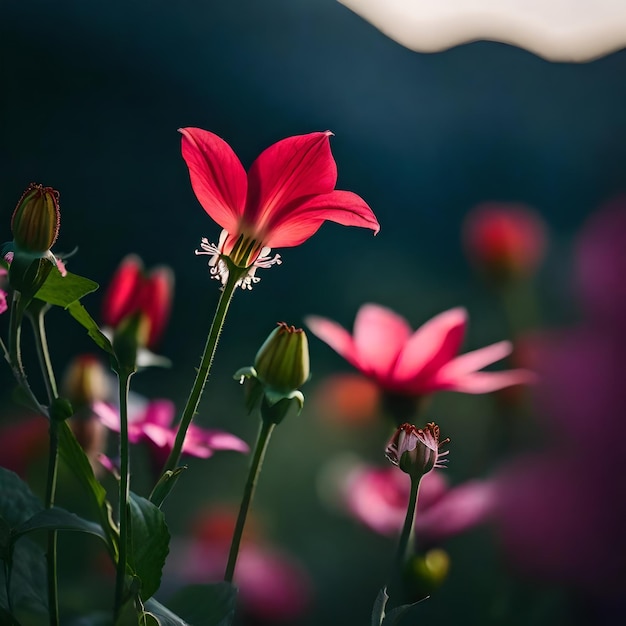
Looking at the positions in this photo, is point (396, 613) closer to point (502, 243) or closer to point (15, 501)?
point (15, 501)

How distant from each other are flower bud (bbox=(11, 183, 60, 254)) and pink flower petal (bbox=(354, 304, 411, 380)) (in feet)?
0.38

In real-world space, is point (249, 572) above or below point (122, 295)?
below

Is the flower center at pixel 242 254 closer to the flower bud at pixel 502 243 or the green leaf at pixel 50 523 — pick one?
the green leaf at pixel 50 523

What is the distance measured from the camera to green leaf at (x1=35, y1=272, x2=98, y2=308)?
0.18 metres

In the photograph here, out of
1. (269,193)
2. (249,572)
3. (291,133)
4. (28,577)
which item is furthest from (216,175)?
(291,133)

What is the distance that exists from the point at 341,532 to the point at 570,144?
1.16 feet

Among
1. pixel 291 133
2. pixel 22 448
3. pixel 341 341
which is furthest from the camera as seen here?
pixel 291 133

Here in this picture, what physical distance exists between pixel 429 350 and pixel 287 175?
96mm

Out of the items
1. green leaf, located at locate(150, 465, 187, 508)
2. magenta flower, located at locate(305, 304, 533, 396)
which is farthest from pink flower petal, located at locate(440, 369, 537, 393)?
green leaf, located at locate(150, 465, 187, 508)

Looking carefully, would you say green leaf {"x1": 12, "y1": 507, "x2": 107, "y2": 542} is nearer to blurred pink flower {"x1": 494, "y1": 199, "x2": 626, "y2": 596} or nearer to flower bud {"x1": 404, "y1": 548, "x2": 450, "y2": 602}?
flower bud {"x1": 404, "y1": 548, "x2": 450, "y2": 602}

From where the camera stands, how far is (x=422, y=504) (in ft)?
1.03

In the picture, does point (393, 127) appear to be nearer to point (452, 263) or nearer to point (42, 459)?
point (452, 263)

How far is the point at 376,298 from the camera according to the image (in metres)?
0.59

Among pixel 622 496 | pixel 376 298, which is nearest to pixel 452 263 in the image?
pixel 376 298
